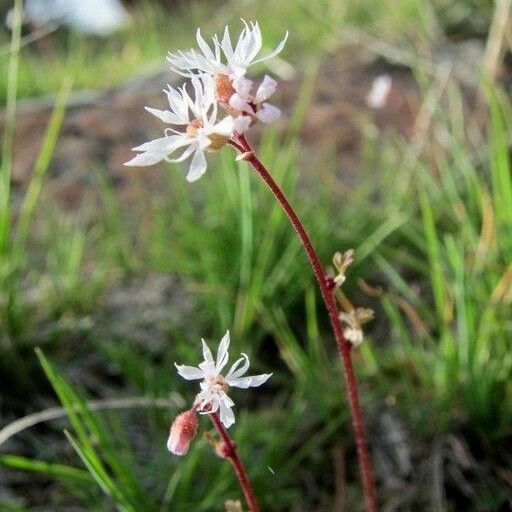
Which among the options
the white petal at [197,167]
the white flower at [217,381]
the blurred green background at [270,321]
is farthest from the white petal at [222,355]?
the blurred green background at [270,321]

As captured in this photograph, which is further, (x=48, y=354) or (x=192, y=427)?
(x=48, y=354)

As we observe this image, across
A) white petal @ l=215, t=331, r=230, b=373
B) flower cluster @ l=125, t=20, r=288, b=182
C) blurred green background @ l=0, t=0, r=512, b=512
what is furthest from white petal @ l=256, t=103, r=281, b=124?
blurred green background @ l=0, t=0, r=512, b=512

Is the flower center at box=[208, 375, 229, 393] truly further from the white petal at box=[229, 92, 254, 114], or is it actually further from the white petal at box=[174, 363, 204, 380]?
the white petal at box=[229, 92, 254, 114]

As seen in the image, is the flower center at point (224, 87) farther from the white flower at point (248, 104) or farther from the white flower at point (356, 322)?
the white flower at point (356, 322)

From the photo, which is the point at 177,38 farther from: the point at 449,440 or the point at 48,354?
the point at 449,440

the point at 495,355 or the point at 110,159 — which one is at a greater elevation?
the point at 110,159

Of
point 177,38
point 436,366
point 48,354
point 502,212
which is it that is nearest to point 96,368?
point 48,354

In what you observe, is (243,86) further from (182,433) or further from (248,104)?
(182,433)

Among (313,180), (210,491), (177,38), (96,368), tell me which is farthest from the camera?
(177,38)
